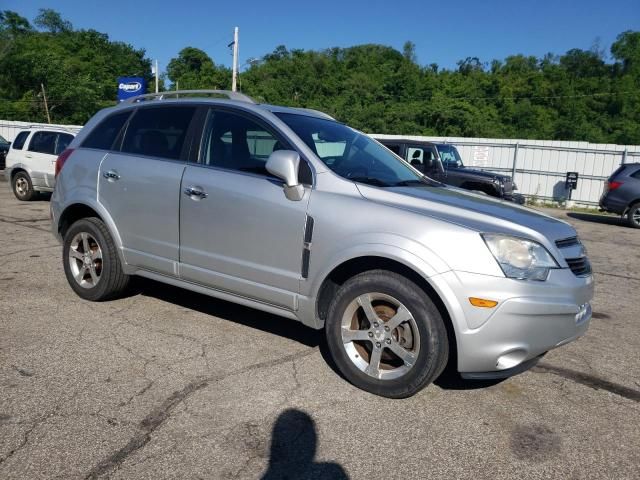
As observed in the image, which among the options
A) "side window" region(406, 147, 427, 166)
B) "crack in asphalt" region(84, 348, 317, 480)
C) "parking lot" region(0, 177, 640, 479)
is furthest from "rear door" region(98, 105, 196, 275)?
"side window" region(406, 147, 427, 166)

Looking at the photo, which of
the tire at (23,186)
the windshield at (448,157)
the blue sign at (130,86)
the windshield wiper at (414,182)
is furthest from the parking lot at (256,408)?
the blue sign at (130,86)

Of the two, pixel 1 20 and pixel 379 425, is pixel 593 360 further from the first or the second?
pixel 1 20

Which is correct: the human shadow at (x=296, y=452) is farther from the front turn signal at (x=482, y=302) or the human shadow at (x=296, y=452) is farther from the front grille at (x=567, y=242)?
the front grille at (x=567, y=242)

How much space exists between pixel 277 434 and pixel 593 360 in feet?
8.83

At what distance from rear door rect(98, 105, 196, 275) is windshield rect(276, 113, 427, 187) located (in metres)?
0.97

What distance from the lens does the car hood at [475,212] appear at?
10.8ft

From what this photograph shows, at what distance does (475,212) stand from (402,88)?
52.5 m

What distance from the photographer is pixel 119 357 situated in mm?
3912

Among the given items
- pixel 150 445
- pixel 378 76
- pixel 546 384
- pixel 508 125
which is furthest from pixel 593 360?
pixel 378 76

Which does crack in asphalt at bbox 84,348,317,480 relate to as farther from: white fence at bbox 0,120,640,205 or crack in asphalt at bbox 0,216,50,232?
white fence at bbox 0,120,640,205

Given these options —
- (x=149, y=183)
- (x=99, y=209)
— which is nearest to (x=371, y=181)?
(x=149, y=183)

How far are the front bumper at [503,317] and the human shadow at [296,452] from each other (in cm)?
96

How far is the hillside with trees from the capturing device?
47.8 meters

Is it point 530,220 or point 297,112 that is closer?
point 530,220
